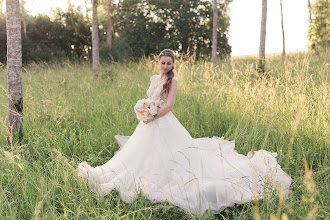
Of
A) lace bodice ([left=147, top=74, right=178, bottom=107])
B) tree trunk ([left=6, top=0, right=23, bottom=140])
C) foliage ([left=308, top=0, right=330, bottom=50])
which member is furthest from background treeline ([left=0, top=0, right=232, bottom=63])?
lace bodice ([left=147, top=74, right=178, bottom=107])

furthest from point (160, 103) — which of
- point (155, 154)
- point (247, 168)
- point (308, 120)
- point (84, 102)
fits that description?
point (84, 102)

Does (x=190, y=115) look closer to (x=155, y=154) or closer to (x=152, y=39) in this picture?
(x=155, y=154)

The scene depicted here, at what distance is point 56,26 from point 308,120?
18304 mm

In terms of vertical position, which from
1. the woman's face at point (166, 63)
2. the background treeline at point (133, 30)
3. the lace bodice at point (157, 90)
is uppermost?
the background treeline at point (133, 30)

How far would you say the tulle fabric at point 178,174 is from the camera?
2.94 meters

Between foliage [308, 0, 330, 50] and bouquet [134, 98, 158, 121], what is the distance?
82.5ft

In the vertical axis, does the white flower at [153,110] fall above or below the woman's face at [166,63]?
below

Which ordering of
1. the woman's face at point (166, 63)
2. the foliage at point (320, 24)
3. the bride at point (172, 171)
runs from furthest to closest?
the foliage at point (320, 24) → the woman's face at point (166, 63) → the bride at point (172, 171)

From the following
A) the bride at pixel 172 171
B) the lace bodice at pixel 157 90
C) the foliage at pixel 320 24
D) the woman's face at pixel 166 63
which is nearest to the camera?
the bride at pixel 172 171

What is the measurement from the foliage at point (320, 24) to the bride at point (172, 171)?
24.9 metres

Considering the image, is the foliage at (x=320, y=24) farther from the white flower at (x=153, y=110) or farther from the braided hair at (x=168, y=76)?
the white flower at (x=153, y=110)

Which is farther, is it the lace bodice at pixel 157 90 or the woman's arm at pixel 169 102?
the lace bodice at pixel 157 90

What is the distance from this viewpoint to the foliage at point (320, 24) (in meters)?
24.6

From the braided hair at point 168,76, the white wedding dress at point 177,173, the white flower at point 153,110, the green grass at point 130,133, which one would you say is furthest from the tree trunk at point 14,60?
the braided hair at point 168,76
